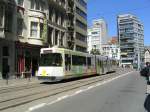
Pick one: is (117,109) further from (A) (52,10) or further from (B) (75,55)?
(A) (52,10)

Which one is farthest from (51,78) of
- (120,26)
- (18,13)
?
(120,26)

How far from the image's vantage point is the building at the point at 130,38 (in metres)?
149

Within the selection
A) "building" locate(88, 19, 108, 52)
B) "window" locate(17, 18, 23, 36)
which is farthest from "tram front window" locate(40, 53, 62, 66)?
"building" locate(88, 19, 108, 52)

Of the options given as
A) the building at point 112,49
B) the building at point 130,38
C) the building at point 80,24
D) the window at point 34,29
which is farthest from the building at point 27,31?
the building at point 112,49

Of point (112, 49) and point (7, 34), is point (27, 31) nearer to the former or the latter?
point (7, 34)

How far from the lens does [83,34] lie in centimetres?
7931

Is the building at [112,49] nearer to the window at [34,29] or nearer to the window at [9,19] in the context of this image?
the window at [34,29]

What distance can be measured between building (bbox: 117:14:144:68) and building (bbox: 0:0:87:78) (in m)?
91.4

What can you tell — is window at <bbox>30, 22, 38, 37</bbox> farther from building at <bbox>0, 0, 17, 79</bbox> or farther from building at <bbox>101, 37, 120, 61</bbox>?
building at <bbox>101, 37, 120, 61</bbox>

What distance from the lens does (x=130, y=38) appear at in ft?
506

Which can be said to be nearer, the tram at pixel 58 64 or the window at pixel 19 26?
the tram at pixel 58 64

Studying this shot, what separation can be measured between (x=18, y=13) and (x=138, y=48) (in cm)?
12901

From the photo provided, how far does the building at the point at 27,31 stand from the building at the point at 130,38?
91440 millimetres

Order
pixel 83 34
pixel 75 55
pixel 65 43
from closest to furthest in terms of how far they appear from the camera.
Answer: pixel 75 55 → pixel 65 43 → pixel 83 34
